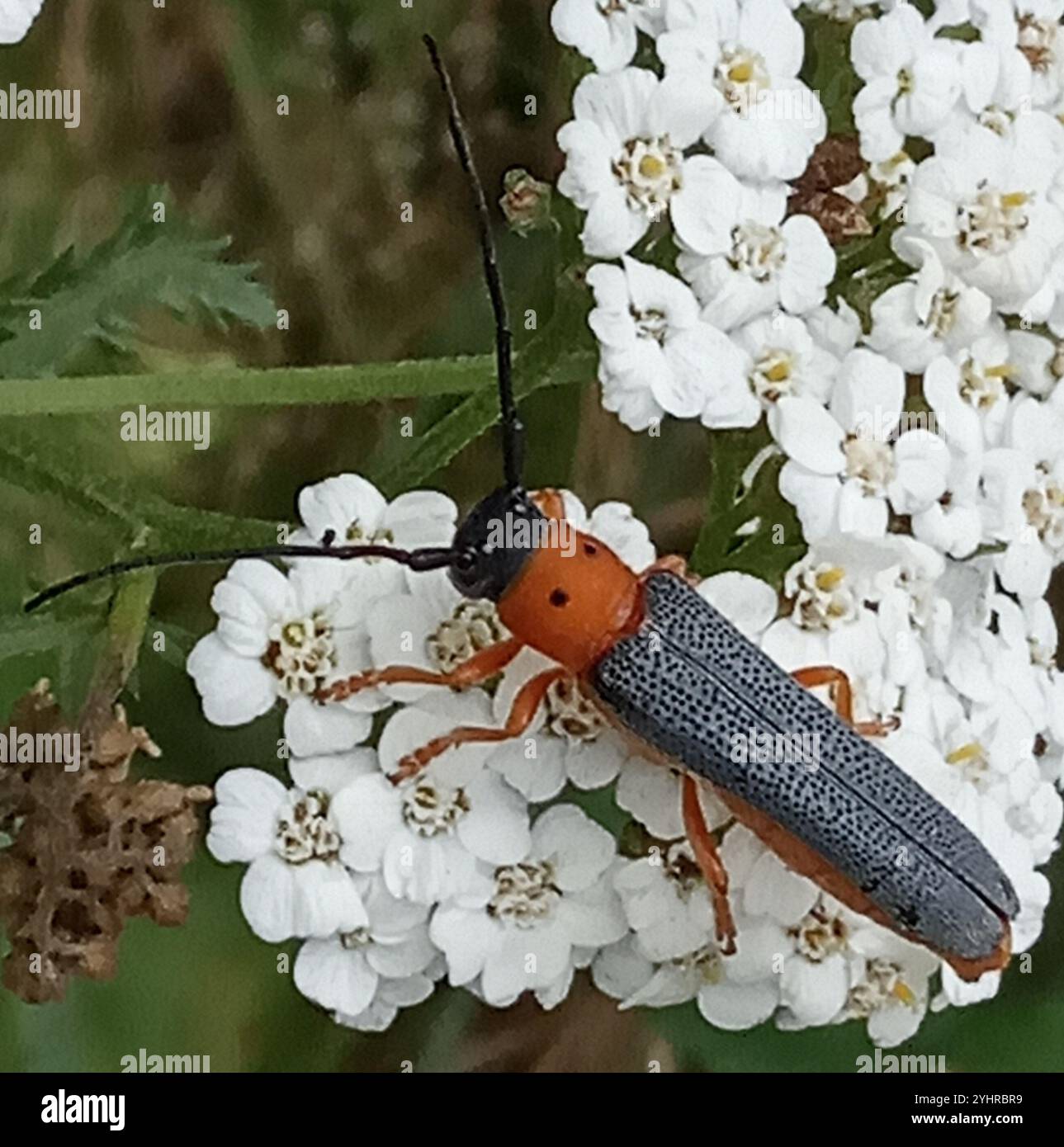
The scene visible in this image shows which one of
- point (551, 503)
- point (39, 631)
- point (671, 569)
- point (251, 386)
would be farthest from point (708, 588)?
point (39, 631)

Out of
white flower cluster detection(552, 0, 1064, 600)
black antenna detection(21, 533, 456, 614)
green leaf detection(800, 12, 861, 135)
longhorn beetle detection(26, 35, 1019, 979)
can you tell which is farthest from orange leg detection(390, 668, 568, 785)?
green leaf detection(800, 12, 861, 135)

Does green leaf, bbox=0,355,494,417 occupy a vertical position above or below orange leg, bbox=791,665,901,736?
above

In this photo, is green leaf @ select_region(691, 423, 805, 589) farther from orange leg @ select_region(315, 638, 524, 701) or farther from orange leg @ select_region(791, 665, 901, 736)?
orange leg @ select_region(315, 638, 524, 701)

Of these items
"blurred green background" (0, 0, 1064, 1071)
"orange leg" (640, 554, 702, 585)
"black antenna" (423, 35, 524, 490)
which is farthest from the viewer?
"blurred green background" (0, 0, 1064, 1071)
